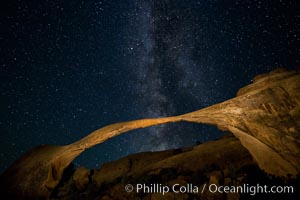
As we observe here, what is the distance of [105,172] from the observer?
42.5 feet

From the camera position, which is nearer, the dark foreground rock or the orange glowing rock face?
the orange glowing rock face

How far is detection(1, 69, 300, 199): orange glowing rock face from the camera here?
20.2ft

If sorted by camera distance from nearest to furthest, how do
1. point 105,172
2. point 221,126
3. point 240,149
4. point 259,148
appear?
point 259,148 < point 221,126 < point 240,149 < point 105,172

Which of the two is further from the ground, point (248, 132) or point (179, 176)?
point (248, 132)

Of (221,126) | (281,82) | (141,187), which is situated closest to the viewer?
(281,82)

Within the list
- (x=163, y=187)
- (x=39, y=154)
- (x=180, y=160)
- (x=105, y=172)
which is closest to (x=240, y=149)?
(x=180, y=160)

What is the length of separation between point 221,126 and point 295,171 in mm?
2974

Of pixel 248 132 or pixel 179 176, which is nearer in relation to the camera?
pixel 248 132

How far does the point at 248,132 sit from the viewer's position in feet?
23.1

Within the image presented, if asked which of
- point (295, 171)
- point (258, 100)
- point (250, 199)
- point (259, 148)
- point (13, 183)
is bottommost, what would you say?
point (250, 199)

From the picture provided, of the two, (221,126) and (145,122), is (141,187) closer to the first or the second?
(145,122)

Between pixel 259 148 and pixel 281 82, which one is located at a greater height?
pixel 281 82

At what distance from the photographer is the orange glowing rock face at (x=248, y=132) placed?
6145mm

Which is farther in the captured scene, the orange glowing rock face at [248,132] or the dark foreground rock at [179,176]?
the dark foreground rock at [179,176]
